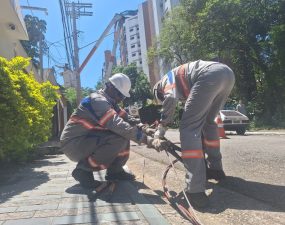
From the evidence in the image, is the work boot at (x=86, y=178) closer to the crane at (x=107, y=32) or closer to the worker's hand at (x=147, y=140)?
the worker's hand at (x=147, y=140)

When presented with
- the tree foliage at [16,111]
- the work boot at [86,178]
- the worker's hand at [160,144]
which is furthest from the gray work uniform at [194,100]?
the tree foliage at [16,111]

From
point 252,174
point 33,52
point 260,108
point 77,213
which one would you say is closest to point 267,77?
point 260,108

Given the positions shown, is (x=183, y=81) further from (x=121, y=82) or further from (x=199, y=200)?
(x=199, y=200)

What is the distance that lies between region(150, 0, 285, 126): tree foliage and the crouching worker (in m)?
20.2

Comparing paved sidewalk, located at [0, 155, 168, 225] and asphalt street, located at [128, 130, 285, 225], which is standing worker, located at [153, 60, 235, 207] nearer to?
asphalt street, located at [128, 130, 285, 225]

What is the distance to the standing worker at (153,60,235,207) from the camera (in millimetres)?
3924

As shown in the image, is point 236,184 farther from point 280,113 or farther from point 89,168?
point 280,113

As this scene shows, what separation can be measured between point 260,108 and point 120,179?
2445cm

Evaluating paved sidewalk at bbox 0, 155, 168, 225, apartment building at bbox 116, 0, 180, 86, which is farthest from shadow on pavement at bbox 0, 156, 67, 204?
apartment building at bbox 116, 0, 180, 86

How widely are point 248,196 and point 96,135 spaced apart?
1.85m

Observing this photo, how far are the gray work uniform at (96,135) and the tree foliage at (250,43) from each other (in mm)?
20435

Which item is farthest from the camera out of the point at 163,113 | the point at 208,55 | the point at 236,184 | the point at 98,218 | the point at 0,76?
the point at 208,55

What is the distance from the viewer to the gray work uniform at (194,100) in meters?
3.97

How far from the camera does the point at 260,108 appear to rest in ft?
93.8
